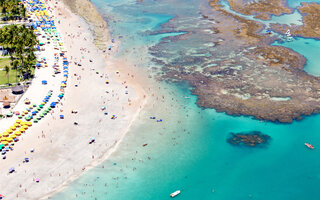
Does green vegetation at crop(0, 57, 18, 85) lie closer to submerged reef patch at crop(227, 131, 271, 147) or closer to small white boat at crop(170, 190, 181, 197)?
small white boat at crop(170, 190, 181, 197)

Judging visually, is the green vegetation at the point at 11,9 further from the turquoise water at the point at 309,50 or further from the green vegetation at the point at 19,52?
the turquoise water at the point at 309,50

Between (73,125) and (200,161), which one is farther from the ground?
(73,125)

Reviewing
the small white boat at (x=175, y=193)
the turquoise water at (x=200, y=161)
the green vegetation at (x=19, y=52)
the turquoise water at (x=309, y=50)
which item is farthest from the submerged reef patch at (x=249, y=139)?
the green vegetation at (x=19, y=52)

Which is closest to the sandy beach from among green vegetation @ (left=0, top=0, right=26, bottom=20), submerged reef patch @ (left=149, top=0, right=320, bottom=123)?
submerged reef patch @ (left=149, top=0, right=320, bottom=123)

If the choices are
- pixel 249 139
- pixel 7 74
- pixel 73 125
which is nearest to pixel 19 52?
pixel 7 74

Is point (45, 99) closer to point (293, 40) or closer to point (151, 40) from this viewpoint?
point (151, 40)

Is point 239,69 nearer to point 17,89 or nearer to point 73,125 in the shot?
point 73,125

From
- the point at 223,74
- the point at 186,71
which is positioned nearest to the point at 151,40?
the point at 186,71
